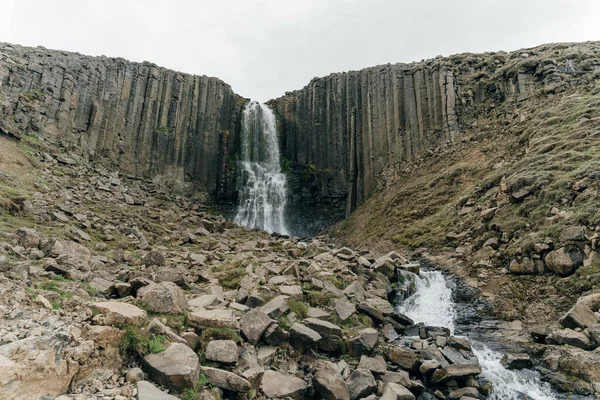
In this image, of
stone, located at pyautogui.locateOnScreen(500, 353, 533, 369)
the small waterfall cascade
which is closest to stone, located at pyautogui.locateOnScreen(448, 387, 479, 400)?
stone, located at pyautogui.locateOnScreen(500, 353, 533, 369)

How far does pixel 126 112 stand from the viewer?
1303 inches

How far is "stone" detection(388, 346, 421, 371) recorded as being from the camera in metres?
8.49

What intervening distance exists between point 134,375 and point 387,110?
101 ft

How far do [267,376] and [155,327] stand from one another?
87.1 inches

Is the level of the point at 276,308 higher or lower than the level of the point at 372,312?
higher

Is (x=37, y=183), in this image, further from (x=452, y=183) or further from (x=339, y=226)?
(x=452, y=183)

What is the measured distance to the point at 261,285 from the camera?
35.9 ft

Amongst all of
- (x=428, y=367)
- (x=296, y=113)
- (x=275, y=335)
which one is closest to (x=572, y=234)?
(x=428, y=367)

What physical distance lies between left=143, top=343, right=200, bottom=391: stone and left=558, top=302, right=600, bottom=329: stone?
9644 millimetres

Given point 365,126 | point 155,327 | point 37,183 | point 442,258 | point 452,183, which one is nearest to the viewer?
point 155,327

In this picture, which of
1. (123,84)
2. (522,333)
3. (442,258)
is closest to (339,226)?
(442,258)

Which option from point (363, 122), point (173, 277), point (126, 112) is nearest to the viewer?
point (173, 277)

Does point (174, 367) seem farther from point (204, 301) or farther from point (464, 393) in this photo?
point (464, 393)

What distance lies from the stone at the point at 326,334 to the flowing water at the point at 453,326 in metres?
3.40
